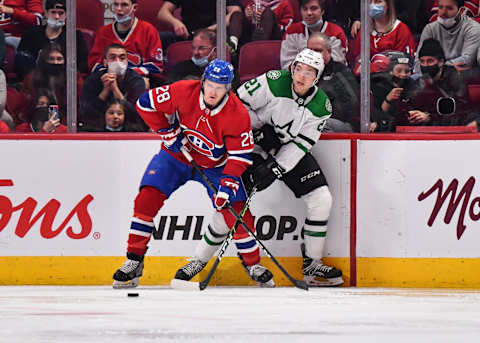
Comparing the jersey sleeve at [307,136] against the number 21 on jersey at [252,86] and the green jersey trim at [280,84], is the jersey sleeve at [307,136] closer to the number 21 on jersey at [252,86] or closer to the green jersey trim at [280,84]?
the green jersey trim at [280,84]

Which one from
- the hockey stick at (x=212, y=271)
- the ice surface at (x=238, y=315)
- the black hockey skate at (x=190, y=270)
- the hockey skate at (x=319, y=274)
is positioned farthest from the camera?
the hockey skate at (x=319, y=274)

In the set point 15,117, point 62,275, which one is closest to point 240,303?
point 62,275

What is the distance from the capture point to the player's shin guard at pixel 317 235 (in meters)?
5.02

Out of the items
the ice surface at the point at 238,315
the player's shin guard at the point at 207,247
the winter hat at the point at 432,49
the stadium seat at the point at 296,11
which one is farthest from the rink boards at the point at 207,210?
the stadium seat at the point at 296,11

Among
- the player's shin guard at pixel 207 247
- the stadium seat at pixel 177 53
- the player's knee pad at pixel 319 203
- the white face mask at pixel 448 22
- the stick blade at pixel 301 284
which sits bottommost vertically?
the stick blade at pixel 301 284

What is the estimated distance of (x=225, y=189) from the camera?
4730mm

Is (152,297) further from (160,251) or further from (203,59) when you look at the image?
(203,59)

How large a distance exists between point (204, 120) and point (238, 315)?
4.25ft

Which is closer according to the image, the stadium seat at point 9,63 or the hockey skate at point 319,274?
the hockey skate at point 319,274

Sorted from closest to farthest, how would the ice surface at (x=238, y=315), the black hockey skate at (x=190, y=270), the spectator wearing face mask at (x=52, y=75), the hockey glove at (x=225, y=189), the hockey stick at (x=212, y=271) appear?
the ice surface at (x=238, y=315) < the hockey glove at (x=225, y=189) < the hockey stick at (x=212, y=271) < the black hockey skate at (x=190, y=270) < the spectator wearing face mask at (x=52, y=75)

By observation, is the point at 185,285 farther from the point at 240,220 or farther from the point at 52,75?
the point at 52,75

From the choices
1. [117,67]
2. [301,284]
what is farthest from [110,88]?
[301,284]

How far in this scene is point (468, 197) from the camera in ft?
16.6

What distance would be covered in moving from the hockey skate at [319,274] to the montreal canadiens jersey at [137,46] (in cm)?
132
